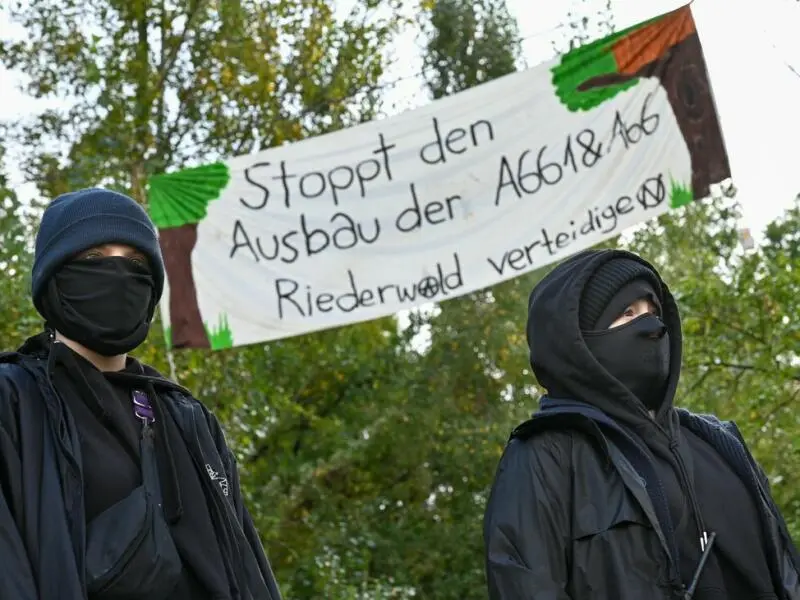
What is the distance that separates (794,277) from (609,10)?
709 cm

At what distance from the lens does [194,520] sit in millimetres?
3498

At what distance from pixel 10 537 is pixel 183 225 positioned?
4.42 metres

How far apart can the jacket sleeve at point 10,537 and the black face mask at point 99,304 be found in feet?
0.87

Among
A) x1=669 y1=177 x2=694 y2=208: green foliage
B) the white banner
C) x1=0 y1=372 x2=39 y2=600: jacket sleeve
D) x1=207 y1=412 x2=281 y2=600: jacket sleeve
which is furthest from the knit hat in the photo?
x1=669 y1=177 x2=694 y2=208: green foliage

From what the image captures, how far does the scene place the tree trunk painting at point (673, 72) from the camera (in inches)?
274

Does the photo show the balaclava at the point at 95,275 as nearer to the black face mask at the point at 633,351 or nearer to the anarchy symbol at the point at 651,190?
the black face mask at the point at 633,351

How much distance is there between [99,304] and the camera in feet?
11.4

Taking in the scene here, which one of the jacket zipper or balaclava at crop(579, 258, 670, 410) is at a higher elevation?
balaclava at crop(579, 258, 670, 410)

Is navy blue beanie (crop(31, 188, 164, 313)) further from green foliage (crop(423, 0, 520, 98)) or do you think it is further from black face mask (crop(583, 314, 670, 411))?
green foliage (crop(423, 0, 520, 98))

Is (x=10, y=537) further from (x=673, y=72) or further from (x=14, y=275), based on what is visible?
(x=14, y=275)

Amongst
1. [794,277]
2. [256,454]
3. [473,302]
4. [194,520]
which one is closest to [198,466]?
[194,520]

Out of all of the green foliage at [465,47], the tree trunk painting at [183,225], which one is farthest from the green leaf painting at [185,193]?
the green foliage at [465,47]

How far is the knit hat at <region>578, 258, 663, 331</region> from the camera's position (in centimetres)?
370

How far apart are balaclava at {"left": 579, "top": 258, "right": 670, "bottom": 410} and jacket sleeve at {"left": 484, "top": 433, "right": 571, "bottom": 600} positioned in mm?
223
